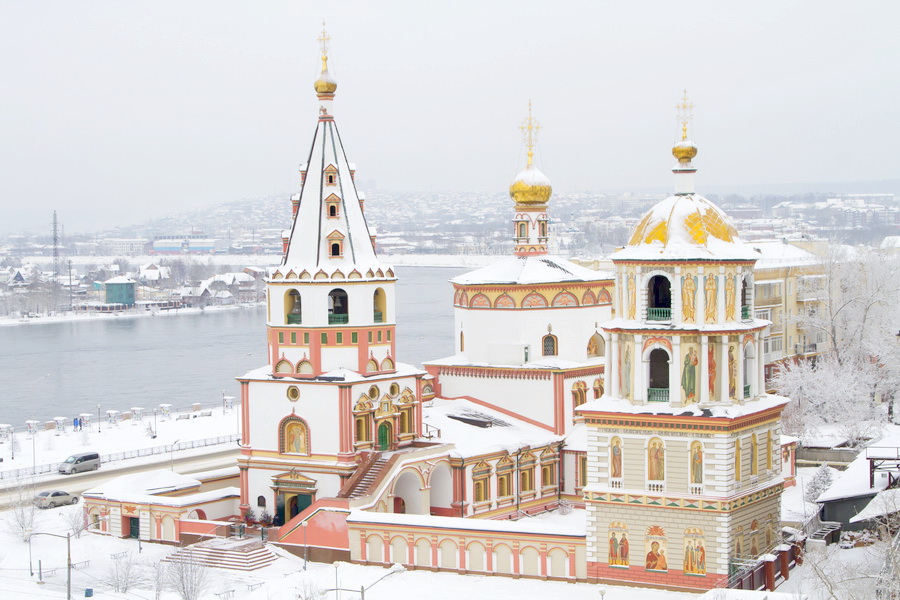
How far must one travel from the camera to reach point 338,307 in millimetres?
29562

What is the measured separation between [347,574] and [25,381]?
4584cm

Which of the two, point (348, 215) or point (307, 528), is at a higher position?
point (348, 215)

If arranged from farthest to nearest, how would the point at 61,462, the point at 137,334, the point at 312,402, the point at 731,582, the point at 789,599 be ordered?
the point at 137,334, the point at 61,462, the point at 312,402, the point at 731,582, the point at 789,599

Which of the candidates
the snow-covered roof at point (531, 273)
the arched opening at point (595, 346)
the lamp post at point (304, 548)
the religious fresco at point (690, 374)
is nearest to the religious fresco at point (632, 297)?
the religious fresco at point (690, 374)

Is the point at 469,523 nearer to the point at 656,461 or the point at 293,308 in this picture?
the point at 656,461

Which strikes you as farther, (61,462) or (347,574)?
(61,462)

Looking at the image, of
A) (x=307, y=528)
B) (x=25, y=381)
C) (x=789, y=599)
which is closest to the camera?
(x=789, y=599)

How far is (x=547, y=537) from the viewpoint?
2333 cm

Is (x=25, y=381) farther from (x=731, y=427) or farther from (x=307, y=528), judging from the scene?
(x=731, y=427)

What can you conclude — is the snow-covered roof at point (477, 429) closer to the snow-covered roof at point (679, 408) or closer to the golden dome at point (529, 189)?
the golden dome at point (529, 189)

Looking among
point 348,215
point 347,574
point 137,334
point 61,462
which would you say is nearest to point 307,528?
point 347,574

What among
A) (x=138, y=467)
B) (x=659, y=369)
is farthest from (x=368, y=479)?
(x=138, y=467)

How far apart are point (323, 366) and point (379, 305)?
182cm

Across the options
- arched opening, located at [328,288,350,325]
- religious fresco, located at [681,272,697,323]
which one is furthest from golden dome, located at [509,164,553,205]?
religious fresco, located at [681,272,697,323]
